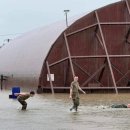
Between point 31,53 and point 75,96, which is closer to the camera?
point 75,96

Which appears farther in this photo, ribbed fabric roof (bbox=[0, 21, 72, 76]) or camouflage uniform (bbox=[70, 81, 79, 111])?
ribbed fabric roof (bbox=[0, 21, 72, 76])

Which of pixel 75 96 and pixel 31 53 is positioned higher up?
pixel 31 53

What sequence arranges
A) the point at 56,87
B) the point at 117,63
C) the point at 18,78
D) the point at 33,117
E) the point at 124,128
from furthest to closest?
the point at 18,78
the point at 117,63
the point at 56,87
the point at 33,117
the point at 124,128

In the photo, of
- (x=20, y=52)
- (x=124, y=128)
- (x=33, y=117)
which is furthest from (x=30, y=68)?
(x=124, y=128)

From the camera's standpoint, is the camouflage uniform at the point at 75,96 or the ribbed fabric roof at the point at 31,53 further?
the ribbed fabric roof at the point at 31,53

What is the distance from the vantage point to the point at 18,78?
53719 mm

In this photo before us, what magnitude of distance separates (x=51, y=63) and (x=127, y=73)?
761 cm

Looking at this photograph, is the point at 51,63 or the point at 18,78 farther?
the point at 18,78

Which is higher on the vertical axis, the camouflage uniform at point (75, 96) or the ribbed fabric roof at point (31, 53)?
the ribbed fabric roof at point (31, 53)

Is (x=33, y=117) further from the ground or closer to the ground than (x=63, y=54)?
closer to the ground

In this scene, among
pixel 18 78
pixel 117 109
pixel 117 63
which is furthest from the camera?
pixel 18 78

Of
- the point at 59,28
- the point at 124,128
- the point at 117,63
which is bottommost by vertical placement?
the point at 124,128

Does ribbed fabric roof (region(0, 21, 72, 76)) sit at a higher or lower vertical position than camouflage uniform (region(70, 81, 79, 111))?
higher

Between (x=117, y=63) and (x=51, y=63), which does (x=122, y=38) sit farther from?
(x=51, y=63)
